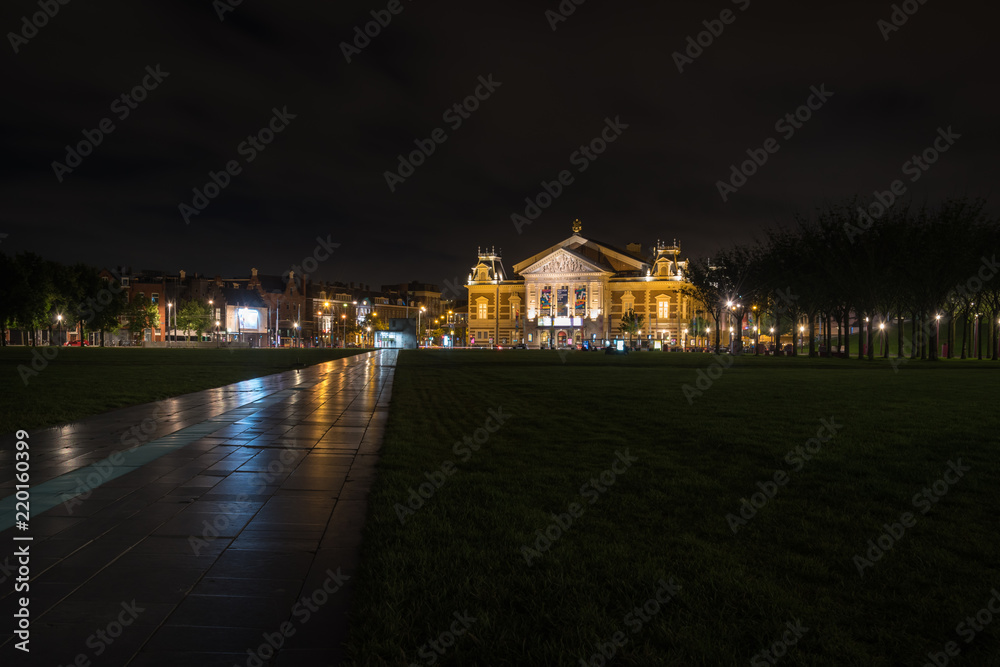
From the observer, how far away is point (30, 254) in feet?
264

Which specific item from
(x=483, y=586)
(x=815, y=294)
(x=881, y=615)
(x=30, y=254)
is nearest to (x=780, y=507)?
(x=881, y=615)

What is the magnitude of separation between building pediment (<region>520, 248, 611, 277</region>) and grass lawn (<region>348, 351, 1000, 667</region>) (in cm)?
12070

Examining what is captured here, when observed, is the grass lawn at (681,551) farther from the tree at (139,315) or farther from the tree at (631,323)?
the tree at (139,315)

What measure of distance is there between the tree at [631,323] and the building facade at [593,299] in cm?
90

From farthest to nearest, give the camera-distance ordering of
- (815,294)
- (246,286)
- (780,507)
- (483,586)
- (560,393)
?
(246,286) → (815,294) → (560,393) → (780,507) → (483,586)

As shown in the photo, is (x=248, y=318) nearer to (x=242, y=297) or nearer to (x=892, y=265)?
(x=242, y=297)

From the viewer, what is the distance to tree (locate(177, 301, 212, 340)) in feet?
404

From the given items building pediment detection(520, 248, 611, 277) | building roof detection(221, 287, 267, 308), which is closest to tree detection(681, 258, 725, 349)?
building pediment detection(520, 248, 611, 277)

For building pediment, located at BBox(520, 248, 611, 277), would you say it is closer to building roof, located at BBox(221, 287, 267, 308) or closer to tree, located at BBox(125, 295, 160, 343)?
building roof, located at BBox(221, 287, 267, 308)

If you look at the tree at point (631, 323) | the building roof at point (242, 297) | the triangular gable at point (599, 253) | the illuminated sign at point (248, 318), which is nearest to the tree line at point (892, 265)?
the tree at point (631, 323)

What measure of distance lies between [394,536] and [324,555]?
67 cm

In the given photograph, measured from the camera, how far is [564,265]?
13425 cm

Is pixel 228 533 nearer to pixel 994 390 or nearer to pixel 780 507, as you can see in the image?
pixel 780 507

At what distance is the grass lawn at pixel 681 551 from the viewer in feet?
14.1
